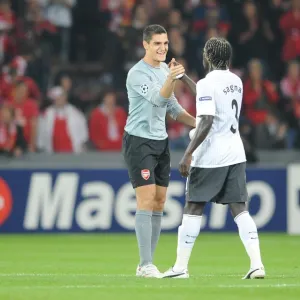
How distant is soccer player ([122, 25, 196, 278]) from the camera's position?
10.3 m

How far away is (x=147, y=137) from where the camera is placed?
10391mm

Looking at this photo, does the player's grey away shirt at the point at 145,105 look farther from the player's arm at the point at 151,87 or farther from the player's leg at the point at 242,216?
the player's leg at the point at 242,216

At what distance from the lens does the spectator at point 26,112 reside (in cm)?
1894

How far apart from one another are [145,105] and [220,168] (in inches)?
45.9

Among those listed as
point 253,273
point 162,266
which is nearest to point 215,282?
point 253,273

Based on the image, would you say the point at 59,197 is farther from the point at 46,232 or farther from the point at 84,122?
the point at 84,122

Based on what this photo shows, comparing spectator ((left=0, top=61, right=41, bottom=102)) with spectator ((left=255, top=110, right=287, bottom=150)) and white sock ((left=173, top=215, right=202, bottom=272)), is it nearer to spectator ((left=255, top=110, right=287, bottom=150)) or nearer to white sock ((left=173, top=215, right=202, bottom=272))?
spectator ((left=255, top=110, right=287, bottom=150))

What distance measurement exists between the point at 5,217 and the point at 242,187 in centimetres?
844

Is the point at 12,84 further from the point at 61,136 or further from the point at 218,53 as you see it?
the point at 218,53

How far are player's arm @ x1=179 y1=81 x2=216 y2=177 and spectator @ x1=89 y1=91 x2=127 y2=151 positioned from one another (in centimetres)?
975

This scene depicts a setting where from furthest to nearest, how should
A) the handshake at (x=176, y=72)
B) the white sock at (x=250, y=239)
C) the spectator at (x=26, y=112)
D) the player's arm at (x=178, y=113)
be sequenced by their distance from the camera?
1. the spectator at (x=26, y=112)
2. the player's arm at (x=178, y=113)
3. the handshake at (x=176, y=72)
4. the white sock at (x=250, y=239)

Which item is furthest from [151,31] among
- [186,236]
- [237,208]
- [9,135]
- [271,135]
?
[271,135]

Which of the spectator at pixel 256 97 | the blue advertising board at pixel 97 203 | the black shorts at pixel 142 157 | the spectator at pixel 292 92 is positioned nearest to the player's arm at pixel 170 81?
the black shorts at pixel 142 157

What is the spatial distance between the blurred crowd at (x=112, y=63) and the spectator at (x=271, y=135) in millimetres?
18
